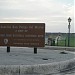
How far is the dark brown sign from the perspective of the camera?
17141mm

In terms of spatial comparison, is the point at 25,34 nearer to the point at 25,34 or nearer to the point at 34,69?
the point at 25,34

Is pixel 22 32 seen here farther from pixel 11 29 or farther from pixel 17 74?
pixel 17 74

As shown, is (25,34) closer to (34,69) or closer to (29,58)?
(29,58)

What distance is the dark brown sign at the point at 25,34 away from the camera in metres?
17.1

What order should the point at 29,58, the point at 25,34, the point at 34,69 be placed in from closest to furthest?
the point at 34,69, the point at 29,58, the point at 25,34

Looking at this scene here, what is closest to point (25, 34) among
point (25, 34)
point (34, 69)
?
Answer: point (25, 34)

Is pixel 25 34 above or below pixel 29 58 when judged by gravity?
above

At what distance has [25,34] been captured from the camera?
17203 mm

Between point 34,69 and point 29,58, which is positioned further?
point 29,58

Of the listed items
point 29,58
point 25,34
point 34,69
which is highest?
point 25,34

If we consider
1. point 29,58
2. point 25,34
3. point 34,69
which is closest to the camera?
point 34,69

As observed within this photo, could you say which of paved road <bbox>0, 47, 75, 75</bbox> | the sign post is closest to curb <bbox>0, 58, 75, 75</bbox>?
paved road <bbox>0, 47, 75, 75</bbox>

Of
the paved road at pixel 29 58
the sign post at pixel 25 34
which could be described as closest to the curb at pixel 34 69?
the paved road at pixel 29 58

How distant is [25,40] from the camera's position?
17.2 metres
